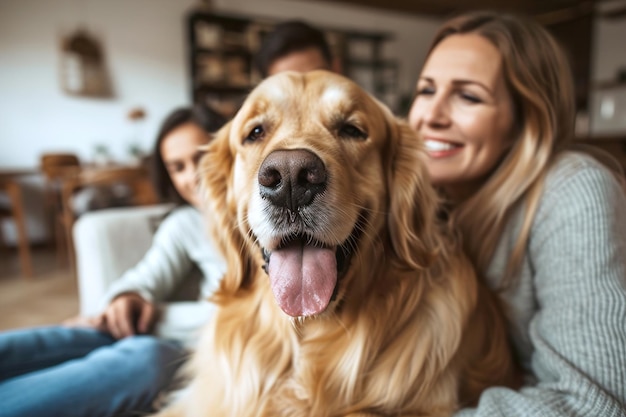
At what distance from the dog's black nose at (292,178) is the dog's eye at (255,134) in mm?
265

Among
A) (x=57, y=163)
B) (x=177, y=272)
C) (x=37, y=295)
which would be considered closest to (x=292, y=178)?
(x=177, y=272)

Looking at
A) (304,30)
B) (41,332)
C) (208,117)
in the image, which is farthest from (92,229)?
(304,30)

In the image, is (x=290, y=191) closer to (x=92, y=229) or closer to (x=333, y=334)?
(x=333, y=334)

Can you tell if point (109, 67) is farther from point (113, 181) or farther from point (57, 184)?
point (113, 181)

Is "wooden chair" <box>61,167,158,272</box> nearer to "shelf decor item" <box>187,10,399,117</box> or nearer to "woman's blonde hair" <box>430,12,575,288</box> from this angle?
"shelf decor item" <box>187,10,399,117</box>

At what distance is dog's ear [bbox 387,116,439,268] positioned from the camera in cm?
100

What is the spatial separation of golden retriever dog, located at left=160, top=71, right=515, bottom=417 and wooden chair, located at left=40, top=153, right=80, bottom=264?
157 inches

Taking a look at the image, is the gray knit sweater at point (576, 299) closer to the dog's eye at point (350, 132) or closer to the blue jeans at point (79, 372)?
the dog's eye at point (350, 132)

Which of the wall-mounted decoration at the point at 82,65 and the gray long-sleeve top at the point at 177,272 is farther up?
the wall-mounted decoration at the point at 82,65

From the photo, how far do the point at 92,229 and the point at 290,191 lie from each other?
1.40 metres

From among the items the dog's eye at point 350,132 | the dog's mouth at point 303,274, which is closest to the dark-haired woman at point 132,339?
the dog's mouth at point 303,274

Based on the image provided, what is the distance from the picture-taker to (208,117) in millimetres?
1778

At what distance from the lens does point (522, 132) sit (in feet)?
3.97

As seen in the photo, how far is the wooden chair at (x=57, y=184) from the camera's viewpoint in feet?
14.4
